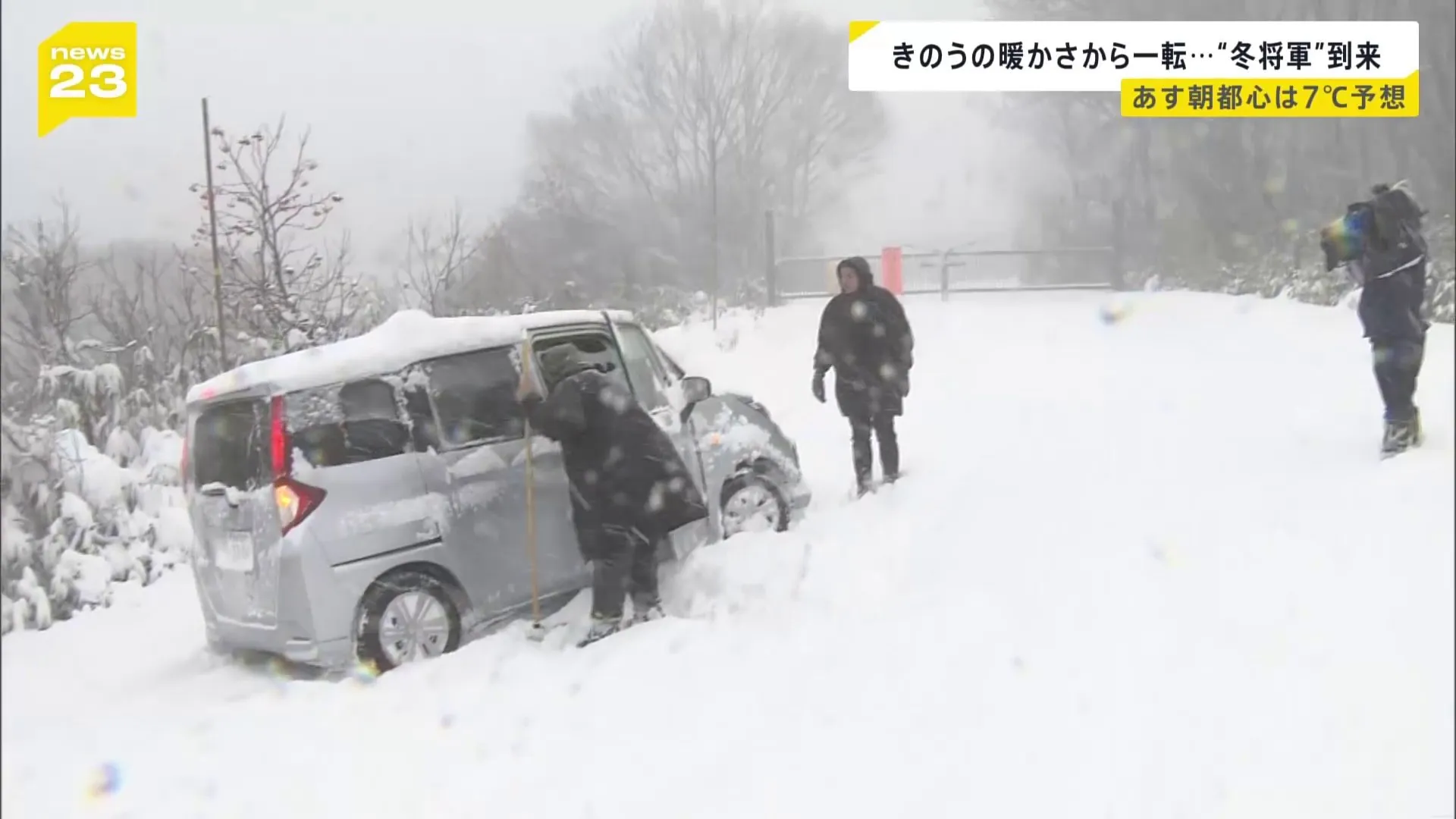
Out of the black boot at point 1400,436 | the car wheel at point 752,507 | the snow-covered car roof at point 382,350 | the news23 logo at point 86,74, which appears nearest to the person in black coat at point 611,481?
the snow-covered car roof at point 382,350

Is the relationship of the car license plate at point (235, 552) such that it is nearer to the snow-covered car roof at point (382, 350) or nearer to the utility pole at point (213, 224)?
the snow-covered car roof at point (382, 350)

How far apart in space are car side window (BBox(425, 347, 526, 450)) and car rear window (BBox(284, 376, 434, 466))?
55 millimetres

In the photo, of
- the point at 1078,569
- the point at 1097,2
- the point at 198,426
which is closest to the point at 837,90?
the point at 1097,2

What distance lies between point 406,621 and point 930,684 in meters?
1.68

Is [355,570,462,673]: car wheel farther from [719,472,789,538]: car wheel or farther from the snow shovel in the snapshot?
[719,472,789,538]: car wheel

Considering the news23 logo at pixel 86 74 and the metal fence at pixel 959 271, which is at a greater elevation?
the news23 logo at pixel 86 74

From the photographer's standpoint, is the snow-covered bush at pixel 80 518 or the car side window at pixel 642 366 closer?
the snow-covered bush at pixel 80 518

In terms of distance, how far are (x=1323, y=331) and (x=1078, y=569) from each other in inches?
96.8

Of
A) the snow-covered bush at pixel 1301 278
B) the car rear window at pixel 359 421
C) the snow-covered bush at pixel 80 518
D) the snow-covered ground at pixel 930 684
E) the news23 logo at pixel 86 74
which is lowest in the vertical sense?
the snow-covered ground at pixel 930 684

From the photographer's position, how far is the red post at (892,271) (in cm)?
377

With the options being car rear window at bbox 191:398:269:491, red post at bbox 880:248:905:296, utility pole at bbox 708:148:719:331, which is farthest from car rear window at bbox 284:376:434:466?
red post at bbox 880:248:905:296

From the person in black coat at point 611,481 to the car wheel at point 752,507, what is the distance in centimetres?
67

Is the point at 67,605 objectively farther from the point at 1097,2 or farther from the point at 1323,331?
the point at 1323,331

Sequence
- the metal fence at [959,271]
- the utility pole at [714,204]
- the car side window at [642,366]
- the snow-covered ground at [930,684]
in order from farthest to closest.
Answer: the metal fence at [959,271]
the car side window at [642,366]
the utility pole at [714,204]
the snow-covered ground at [930,684]
